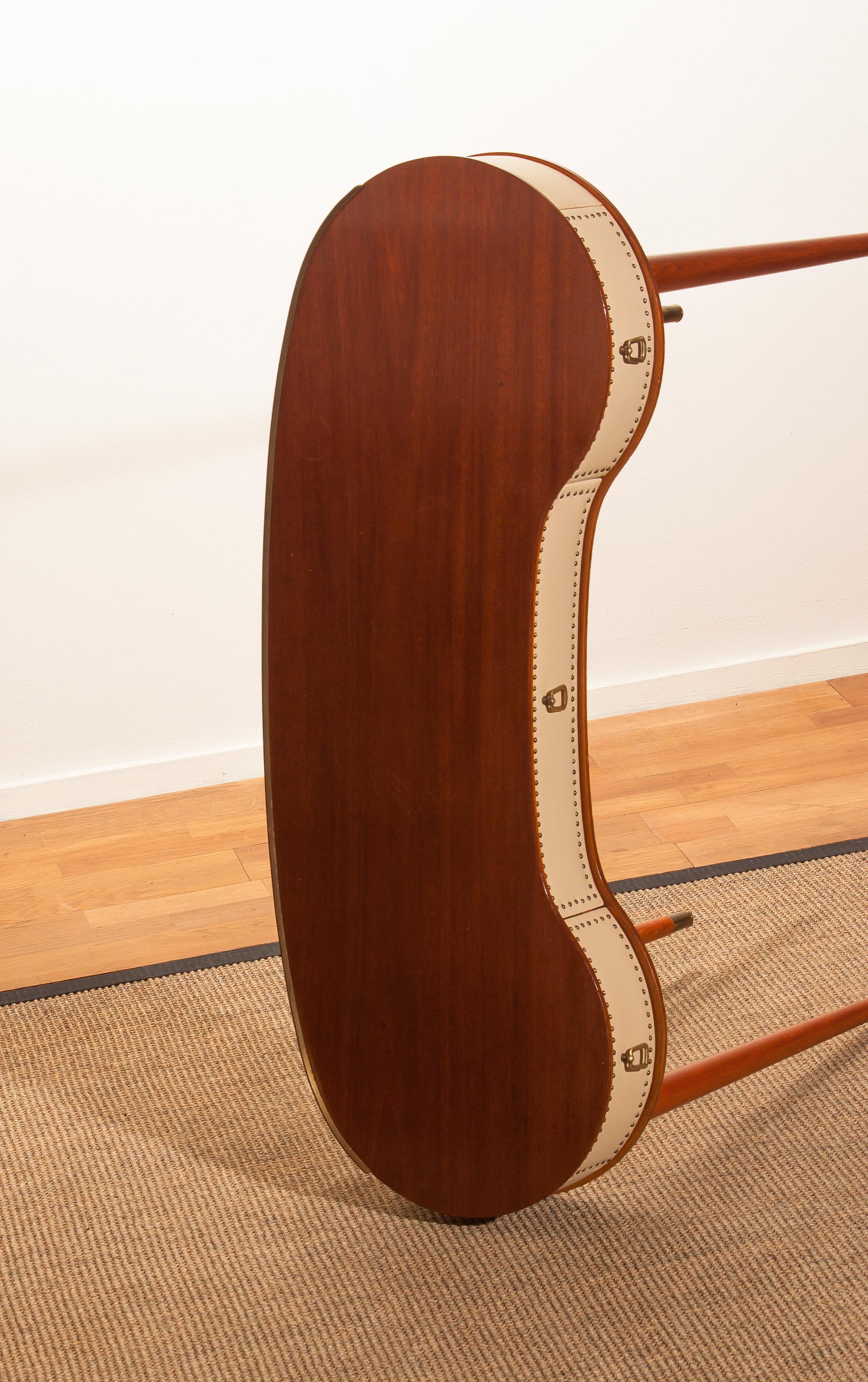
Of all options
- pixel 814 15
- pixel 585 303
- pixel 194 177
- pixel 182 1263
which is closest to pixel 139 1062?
pixel 182 1263

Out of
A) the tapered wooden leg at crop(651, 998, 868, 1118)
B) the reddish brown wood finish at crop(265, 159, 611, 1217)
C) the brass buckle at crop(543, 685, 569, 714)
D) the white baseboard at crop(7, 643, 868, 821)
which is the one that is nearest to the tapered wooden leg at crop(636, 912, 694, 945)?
the tapered wooden leg at crop(651, 998, 868, 1118)

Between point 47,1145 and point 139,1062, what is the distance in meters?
0.16

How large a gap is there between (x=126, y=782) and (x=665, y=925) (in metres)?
1.08

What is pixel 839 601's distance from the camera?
2.72 meters

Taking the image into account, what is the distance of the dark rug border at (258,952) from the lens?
6.11 ft

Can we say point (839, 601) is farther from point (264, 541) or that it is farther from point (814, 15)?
point (264, 541)

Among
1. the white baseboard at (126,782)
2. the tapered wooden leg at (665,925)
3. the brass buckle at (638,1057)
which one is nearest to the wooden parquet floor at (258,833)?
the white baseboard at (126,782)

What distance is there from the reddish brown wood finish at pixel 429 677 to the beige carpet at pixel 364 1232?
99 mm

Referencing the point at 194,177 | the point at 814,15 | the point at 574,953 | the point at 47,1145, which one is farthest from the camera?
the point at 814,15

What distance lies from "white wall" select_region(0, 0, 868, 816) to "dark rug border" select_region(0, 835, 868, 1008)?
515 mm

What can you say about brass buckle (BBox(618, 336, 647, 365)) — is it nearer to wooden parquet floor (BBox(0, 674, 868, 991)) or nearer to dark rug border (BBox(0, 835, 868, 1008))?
dark rug border (BBox(0, 835, 868, 1008))

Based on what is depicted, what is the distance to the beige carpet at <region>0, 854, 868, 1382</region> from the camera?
1312 millimetres

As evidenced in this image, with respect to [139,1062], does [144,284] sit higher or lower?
higher

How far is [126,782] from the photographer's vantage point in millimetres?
2359
